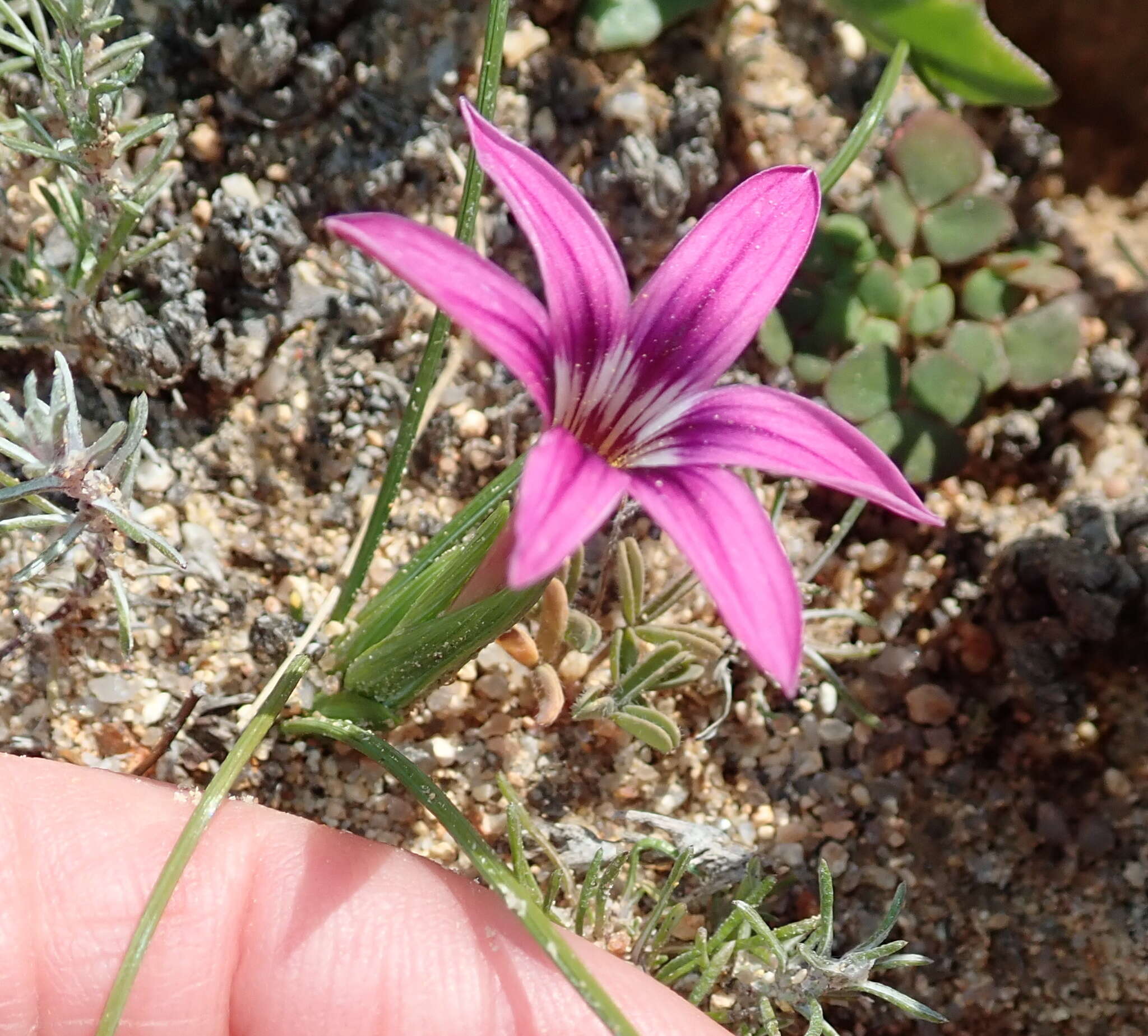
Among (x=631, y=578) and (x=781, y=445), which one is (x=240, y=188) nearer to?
(x=631, y=578)

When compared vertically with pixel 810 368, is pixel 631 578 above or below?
below

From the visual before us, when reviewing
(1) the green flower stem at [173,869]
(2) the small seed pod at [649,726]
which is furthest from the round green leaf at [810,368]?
(1) the green flower stem at [173,869]

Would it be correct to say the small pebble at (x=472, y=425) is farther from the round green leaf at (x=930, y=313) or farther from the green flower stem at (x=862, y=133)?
the round green leaf at (x=930, y=313)

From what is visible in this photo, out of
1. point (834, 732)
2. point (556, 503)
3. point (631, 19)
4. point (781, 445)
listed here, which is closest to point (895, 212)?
point (631, 19)

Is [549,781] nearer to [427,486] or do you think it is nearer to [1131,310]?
[427,486]

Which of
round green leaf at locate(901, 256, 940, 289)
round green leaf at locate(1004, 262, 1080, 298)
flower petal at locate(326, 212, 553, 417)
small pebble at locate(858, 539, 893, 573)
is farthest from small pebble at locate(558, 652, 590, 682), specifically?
round green leaf at locate(1004, 262, 1080, 298)

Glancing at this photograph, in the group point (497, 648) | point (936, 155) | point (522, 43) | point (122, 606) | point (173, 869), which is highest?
point (522, 43)

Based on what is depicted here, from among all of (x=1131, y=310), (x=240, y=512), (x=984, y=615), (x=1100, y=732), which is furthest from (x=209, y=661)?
(x=1131, y=310)
